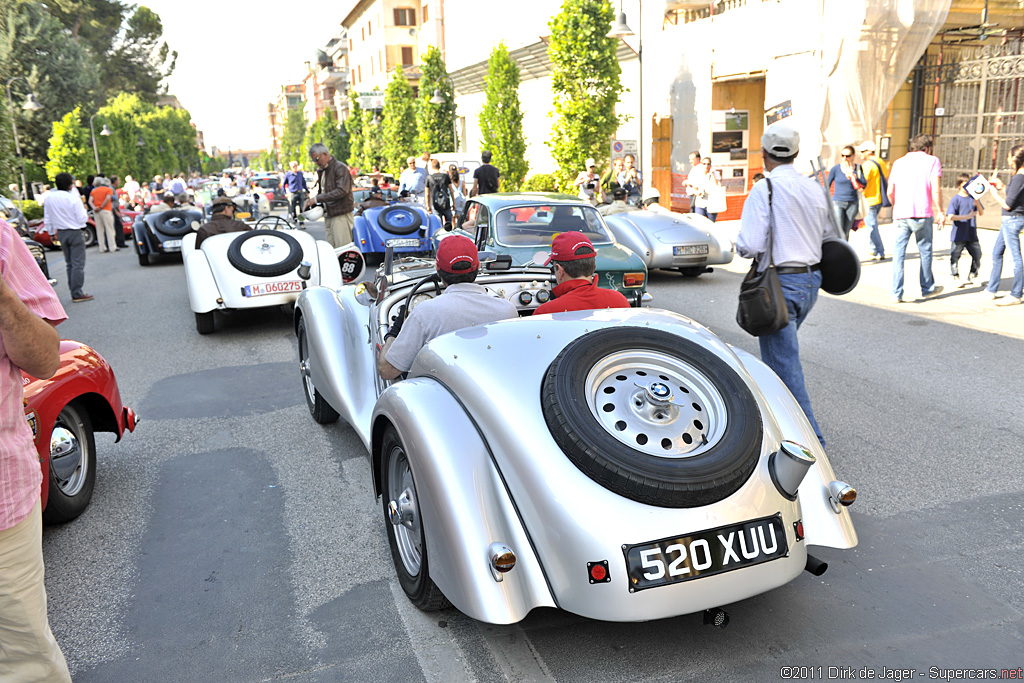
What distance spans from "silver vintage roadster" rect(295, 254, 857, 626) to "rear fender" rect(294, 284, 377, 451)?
132cm

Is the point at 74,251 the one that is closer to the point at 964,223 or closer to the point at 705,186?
the point at 705,186

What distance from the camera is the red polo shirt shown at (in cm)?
376

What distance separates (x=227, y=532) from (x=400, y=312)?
4.97 ft

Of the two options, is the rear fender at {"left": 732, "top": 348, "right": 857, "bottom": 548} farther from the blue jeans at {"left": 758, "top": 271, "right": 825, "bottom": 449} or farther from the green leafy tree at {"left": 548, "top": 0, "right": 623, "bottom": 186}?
the green leafy tree at {"left": 548, "top": 0, "right": 623, "bottom": 186}

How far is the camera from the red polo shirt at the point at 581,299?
376cm

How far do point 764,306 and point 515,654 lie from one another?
2.49 metres

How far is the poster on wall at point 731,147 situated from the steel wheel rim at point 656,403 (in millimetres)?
17939

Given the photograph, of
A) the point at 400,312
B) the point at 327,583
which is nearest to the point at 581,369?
the point at 327,583

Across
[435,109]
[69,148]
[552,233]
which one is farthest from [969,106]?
[69,148]

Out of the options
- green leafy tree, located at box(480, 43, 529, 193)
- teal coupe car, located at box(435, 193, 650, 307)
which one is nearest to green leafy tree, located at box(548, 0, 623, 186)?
green leafy tree, located at box(480, 43, 529, 193)

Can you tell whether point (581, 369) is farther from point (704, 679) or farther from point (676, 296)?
point (676, 296)

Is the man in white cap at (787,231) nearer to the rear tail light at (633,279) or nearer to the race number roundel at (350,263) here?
the rear tail light at (633,279)

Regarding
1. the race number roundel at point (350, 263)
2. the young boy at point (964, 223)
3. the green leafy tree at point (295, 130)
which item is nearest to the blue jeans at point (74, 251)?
the race number roundel at point (350, 263)

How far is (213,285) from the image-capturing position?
8562 mm
